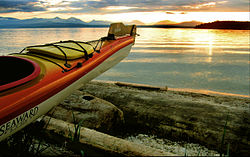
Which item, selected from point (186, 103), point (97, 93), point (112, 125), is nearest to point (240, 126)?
point (186, 103)

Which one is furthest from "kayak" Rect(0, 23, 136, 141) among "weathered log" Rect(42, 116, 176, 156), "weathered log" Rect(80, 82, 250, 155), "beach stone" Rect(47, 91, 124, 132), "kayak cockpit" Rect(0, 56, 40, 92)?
"weathered log" Rect(80, 82, 250, 155)

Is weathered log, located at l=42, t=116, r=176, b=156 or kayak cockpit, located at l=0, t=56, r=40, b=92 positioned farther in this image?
kayak cockpit, located at l=0, t=56, r=40, b=92

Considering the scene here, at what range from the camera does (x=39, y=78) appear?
250 centimetres

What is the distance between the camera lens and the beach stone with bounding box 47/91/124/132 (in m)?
2.50

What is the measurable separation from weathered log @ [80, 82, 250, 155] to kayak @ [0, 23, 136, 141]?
2.85 ft

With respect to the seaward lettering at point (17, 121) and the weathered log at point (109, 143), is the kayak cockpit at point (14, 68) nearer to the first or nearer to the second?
the seaward lettering at point (17, 121)

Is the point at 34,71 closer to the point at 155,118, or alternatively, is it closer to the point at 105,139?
the point at 105,139

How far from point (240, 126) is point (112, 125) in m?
1.72

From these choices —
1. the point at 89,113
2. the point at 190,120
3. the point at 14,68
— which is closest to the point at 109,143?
the point at 89,113

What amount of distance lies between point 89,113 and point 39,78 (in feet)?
2.71

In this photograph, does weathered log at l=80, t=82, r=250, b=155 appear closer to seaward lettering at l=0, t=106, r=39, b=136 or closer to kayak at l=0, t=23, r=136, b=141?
kayak at l=0, t=23, r=136, b=141

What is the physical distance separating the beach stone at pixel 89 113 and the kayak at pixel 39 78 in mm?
160

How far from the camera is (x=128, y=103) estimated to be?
3154mm

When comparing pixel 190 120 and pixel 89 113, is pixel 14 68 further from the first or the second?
pixel 190 120
